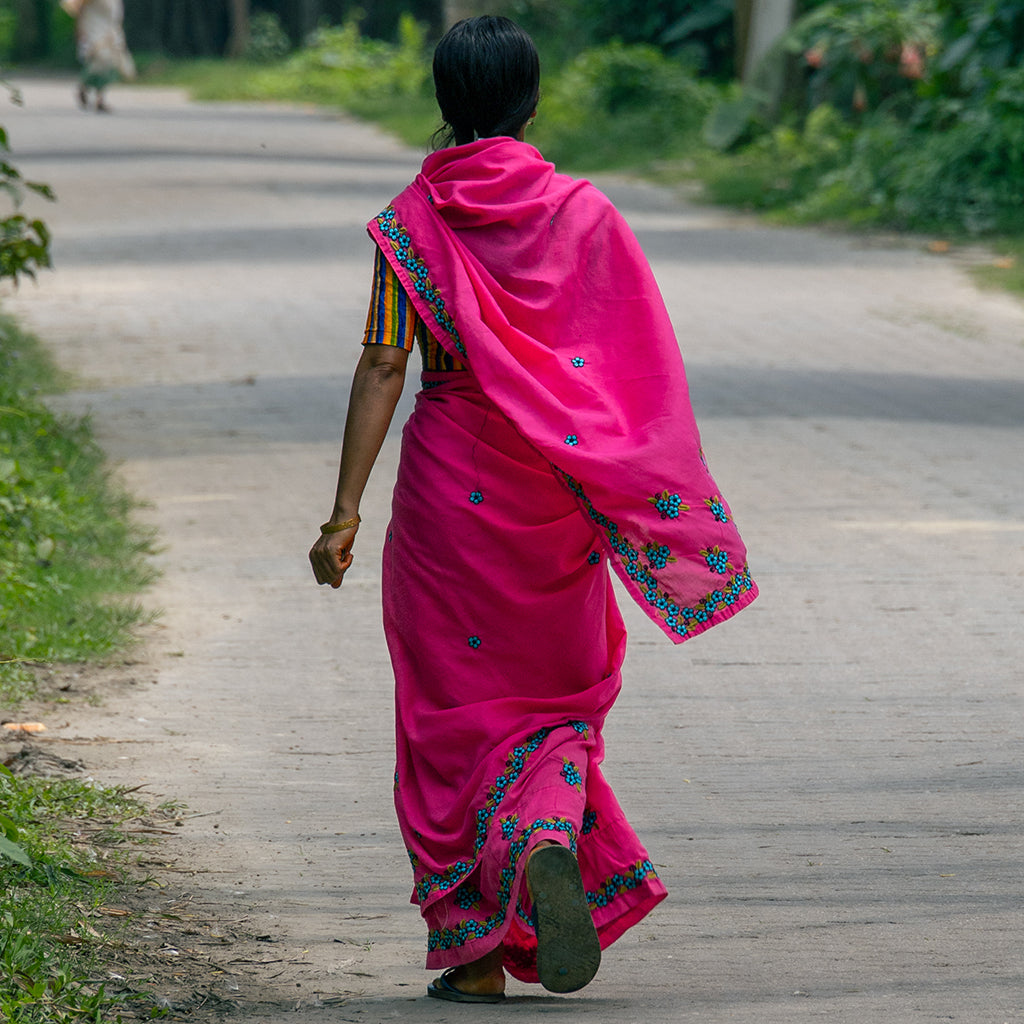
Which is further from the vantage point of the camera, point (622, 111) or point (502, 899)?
point (622, 111)

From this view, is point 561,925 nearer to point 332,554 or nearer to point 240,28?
point 332,554

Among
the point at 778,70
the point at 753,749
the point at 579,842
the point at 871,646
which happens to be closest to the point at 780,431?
the point at 871,646

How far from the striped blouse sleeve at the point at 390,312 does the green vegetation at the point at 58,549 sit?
1.92m

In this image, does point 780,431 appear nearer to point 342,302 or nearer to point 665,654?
point 665,654

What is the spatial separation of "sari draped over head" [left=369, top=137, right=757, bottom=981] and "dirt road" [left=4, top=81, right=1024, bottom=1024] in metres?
0.44

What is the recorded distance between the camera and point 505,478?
11.5 ft

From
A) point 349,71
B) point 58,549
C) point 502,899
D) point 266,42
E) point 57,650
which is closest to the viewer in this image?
point 502,899

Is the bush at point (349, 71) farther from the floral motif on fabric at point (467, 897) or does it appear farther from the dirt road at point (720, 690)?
the floral motif on fabric at point (467, 897)

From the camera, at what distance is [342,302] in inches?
564

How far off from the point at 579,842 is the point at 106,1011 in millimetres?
958

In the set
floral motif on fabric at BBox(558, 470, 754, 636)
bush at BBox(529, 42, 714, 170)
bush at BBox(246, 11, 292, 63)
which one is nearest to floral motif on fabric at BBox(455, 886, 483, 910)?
floral motif on fabric at BBox(558, 470, 754, 636)

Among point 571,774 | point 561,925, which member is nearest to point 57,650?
point 571,774

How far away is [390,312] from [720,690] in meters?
2.49

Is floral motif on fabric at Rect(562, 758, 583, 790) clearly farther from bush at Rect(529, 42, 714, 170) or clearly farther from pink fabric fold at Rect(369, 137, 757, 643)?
bush at Rect(529, 42, 714, 170)
